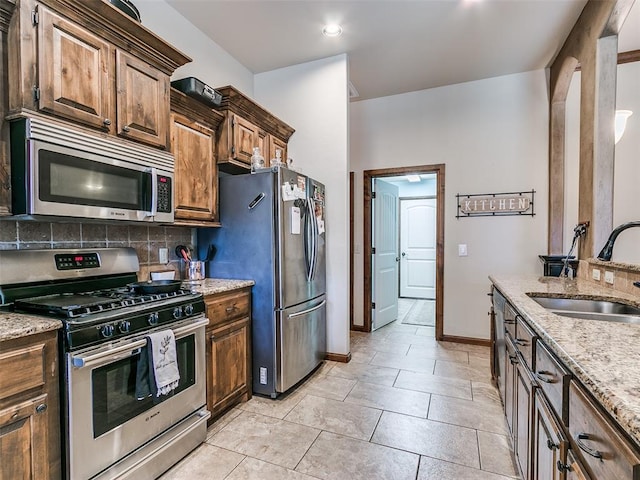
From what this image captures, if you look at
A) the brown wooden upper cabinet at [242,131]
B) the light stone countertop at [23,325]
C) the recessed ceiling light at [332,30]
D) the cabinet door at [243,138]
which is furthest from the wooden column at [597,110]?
the light stone countertop at [23,325]

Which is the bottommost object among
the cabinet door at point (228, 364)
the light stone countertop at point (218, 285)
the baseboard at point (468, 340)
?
the baseboard at point (468, 340)

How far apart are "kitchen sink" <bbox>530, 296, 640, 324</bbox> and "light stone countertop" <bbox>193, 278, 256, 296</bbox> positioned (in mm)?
1862

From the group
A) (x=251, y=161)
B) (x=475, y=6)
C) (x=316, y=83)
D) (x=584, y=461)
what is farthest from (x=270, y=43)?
(x=584, y=461)

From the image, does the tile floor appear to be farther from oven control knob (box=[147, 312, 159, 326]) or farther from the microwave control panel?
the microwave control panel

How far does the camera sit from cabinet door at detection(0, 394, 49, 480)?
1163 millimetres

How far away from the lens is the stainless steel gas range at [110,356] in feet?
4.47

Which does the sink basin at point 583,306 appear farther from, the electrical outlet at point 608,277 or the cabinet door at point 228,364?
the cabinet door at point 228,364

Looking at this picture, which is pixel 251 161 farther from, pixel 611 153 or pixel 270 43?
pixel 611 153

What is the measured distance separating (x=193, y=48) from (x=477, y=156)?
3.07 meters

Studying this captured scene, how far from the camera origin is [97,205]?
66.7 inches

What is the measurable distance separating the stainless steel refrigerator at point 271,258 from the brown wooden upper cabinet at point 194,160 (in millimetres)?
137

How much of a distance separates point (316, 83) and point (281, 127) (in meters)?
0.58

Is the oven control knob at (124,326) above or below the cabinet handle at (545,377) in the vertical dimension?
above

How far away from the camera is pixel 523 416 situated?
1492 millimetres
